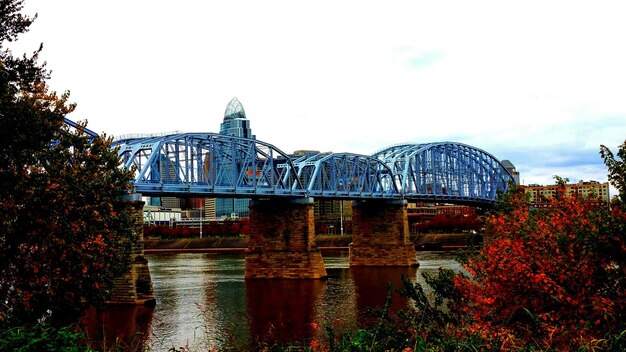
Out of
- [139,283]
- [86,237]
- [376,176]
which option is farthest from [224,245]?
[86,237]

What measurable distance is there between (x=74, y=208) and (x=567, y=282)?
16365 millimetres

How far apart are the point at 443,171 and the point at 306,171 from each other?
4052cm

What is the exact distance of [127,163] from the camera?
53406 millimetres

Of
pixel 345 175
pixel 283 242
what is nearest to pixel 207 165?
pixel 283 242

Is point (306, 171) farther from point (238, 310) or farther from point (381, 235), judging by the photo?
point (238, 310)

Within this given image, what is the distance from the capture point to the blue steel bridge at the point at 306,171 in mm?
57719

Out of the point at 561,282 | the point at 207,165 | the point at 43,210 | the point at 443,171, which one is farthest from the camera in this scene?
the point at 443,171

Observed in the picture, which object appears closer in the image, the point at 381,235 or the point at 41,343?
the point at 41,343

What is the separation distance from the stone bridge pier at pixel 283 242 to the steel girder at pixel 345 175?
3.45 m

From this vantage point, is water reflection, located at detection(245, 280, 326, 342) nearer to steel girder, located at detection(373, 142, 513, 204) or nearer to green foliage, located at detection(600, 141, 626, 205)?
green foliage, located at detection(600, 141, 626, 205)

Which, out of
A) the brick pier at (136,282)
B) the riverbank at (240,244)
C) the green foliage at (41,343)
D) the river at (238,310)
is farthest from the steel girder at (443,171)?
the green foliage at (41,343)

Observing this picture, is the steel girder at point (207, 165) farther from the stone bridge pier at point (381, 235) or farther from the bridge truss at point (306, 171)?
the stone bridge pier at point (381, 235)

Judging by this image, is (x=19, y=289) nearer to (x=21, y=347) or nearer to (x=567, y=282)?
(x=21, y=347)

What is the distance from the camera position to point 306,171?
79938 mm
